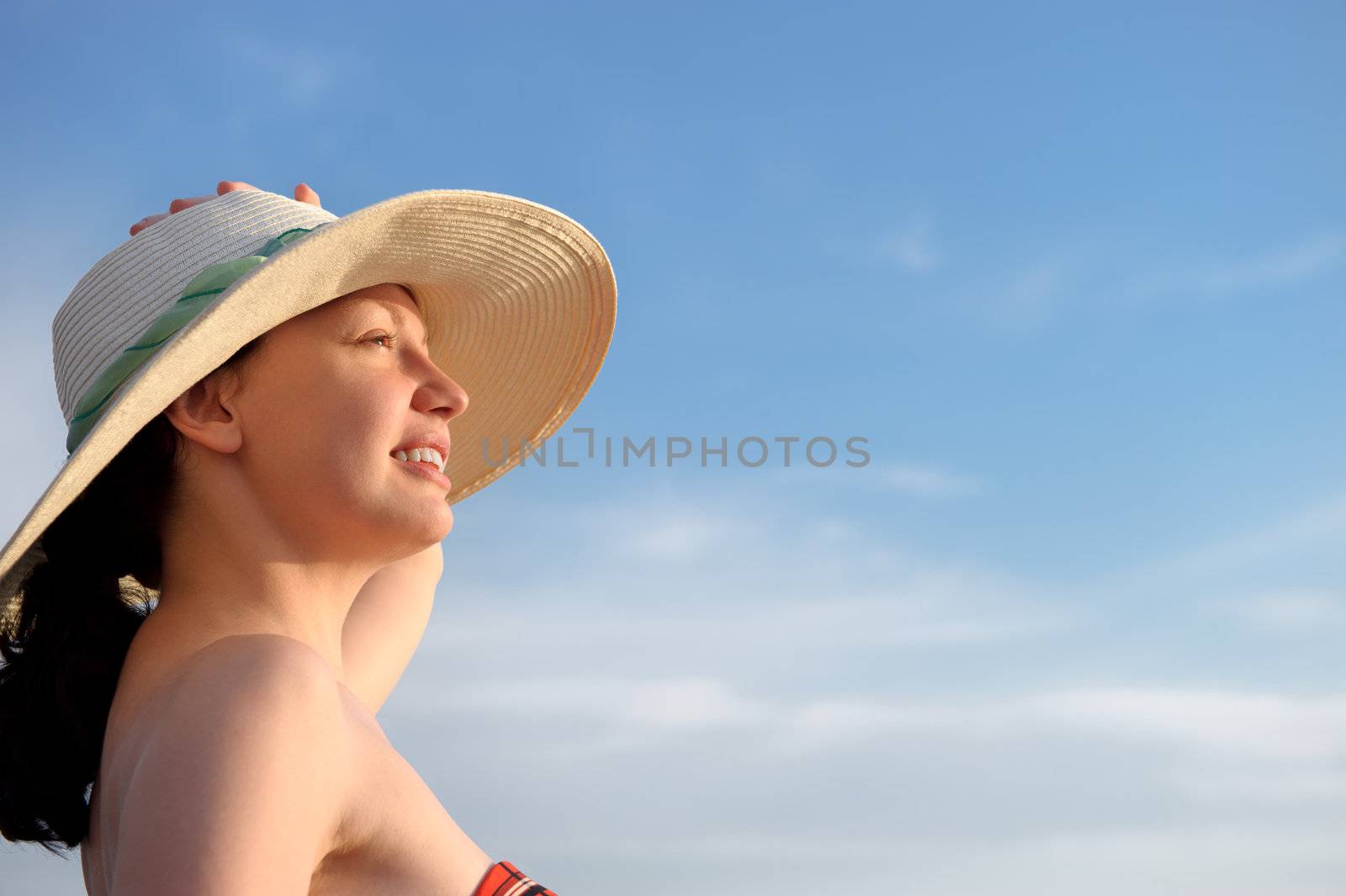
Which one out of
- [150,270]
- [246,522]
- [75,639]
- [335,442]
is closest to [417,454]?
[335,442]

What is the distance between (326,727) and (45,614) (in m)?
0.92

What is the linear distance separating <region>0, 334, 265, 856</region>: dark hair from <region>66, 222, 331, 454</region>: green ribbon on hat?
95 mm

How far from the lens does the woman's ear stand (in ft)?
7.54

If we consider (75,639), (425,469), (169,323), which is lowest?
(75,639)

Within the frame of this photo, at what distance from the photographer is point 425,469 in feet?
7.64

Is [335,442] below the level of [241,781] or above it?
above

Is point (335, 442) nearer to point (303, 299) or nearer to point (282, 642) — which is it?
point (303, 299)

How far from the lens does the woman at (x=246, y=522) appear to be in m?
1.92

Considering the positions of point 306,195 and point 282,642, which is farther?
point 306,195

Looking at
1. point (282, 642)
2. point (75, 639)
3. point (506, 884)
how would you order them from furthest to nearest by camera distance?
point (75, 639), point (506, 884), point (282, 642)

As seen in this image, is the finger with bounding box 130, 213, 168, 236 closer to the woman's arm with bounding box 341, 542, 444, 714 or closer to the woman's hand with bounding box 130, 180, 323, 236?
the woman's hand with bounding box 130, 180, 323, 236

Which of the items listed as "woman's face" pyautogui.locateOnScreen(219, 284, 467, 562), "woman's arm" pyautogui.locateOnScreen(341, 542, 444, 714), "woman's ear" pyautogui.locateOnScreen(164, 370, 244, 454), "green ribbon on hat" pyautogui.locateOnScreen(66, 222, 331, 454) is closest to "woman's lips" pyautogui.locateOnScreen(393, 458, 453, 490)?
"woman's face" pyautogui.locateOnScreen(219, 284, 467, 562)

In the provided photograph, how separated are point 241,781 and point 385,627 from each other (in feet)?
4.18

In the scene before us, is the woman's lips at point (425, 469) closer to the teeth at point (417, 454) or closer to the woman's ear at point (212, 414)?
the teeth at point (417, 454)
